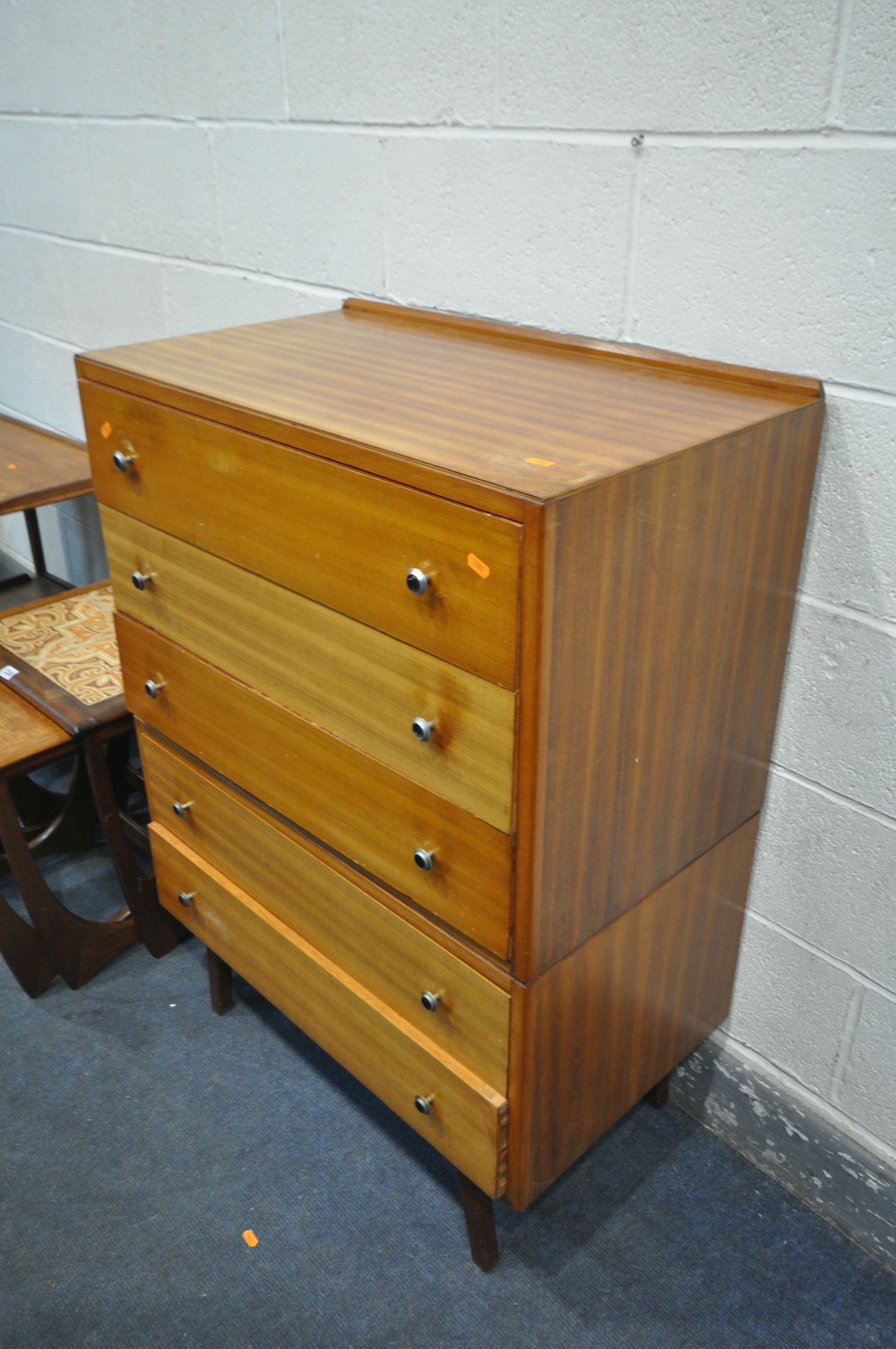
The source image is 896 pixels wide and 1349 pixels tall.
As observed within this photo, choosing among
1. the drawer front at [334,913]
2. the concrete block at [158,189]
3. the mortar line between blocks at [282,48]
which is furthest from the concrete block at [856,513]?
the concrete block at [158,189]

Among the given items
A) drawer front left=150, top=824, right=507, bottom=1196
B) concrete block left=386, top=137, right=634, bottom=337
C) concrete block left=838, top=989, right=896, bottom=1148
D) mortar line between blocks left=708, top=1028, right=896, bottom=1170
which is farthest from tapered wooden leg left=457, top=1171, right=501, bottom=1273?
concrete block left=386, top=137, right=634, bottom=337

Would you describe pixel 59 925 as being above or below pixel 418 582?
below

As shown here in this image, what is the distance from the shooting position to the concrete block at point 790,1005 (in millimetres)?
1435

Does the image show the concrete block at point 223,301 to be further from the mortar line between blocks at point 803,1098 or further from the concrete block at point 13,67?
the mortar line between blocks at point 803,1098

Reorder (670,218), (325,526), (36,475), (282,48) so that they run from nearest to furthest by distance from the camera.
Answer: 1. (325,526)
2. (670,218)
3. (282,48)
4. (36,475)

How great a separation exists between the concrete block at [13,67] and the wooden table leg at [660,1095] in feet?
7.87

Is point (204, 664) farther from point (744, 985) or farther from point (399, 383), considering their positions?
point (744, 985)

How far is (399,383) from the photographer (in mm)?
1197

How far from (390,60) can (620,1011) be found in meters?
1.36

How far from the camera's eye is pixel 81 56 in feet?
6.88

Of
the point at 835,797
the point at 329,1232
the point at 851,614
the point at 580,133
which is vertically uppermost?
the point at 580,133

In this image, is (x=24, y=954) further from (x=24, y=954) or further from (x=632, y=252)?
(x=632, y=252)

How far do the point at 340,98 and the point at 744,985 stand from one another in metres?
1.48

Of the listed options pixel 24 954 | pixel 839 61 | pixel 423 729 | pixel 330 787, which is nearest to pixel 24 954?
pixel 24 954
